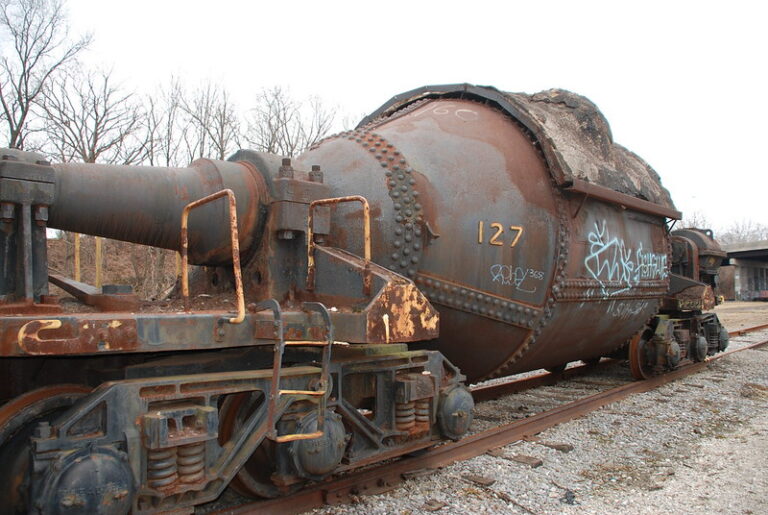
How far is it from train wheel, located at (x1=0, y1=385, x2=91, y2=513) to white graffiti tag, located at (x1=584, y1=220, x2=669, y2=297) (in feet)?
15.7

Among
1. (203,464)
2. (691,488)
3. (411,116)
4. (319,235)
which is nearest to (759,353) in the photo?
(691,488)

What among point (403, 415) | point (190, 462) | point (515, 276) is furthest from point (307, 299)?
point (515, 276)

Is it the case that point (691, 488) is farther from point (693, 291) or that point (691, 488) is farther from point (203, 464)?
point (693, 291)

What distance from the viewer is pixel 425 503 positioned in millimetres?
4301

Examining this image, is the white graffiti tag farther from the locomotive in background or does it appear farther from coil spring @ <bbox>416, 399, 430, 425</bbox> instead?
coil spring @ <bbox>416, 399, 430, 425</bbox>

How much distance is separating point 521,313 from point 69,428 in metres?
3.77

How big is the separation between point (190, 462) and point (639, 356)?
7.48 m

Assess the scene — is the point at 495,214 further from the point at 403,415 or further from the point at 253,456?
the point at 253,456

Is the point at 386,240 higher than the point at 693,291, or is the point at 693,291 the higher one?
the point at 386,240

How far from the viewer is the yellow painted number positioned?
5.19 m

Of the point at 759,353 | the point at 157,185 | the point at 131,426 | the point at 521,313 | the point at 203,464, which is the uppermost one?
the point at 157,185

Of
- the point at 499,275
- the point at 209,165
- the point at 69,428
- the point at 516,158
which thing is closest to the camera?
the point at 69,428

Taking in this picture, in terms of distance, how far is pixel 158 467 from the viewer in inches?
123

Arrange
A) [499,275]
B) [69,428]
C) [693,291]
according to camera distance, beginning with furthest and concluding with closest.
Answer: [693,291] → [499,275] → [69,428]
